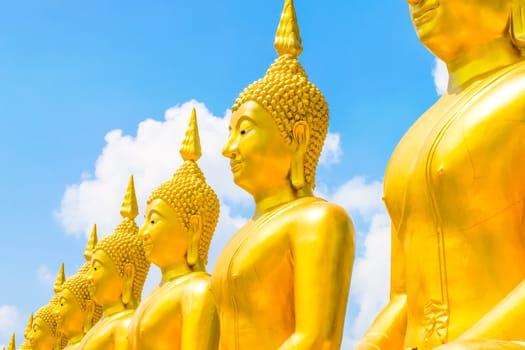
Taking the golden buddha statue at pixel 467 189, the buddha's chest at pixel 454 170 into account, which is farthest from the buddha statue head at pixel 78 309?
the buddha's chest at pixel 454 170

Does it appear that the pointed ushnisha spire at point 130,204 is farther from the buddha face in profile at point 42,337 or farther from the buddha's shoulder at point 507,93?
the buddha's shoulder at point 507,93

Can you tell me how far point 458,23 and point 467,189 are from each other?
83 centimetres

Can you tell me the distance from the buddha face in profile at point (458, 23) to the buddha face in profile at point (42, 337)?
400 inches

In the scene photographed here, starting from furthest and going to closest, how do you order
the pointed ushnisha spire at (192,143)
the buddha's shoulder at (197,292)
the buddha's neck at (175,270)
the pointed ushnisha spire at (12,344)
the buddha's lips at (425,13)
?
the pointed ushnisha spire at (12,344) < the pointed ushnisha spire at (192,143) < the buddha's neck at (175,270) < the buddha's shoulder at (197,292) < the buddha's lips at (425,13)

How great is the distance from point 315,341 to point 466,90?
6.41ft

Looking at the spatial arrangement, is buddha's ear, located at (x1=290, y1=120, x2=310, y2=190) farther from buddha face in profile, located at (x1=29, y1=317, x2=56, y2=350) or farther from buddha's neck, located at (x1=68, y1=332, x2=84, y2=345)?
buddha face in profile, located at (x1=29, y1=317, x2=56, y2=350)

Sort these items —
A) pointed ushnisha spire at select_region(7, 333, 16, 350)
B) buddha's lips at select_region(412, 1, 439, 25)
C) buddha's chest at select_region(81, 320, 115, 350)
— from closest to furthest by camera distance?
buddha's lips at select_region(412, 1, 439, 25) → buddha's chest at select_region(81, 320, 115, 350) → pointed ushnisha spire at select_region(7, 333, 16, 350)

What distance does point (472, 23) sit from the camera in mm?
3990

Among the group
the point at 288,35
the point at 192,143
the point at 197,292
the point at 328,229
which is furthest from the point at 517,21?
the point at 192,143

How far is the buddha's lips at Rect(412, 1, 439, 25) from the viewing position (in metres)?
4.08

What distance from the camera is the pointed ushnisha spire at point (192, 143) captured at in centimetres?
819

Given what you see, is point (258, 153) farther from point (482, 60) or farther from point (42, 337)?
point (42, 337)

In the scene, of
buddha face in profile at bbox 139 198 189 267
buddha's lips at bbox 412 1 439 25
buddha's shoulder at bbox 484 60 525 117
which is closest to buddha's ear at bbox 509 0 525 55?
buddha's shoulder at bbox 484 60 525 117

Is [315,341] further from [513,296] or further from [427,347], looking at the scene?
[513,296]
